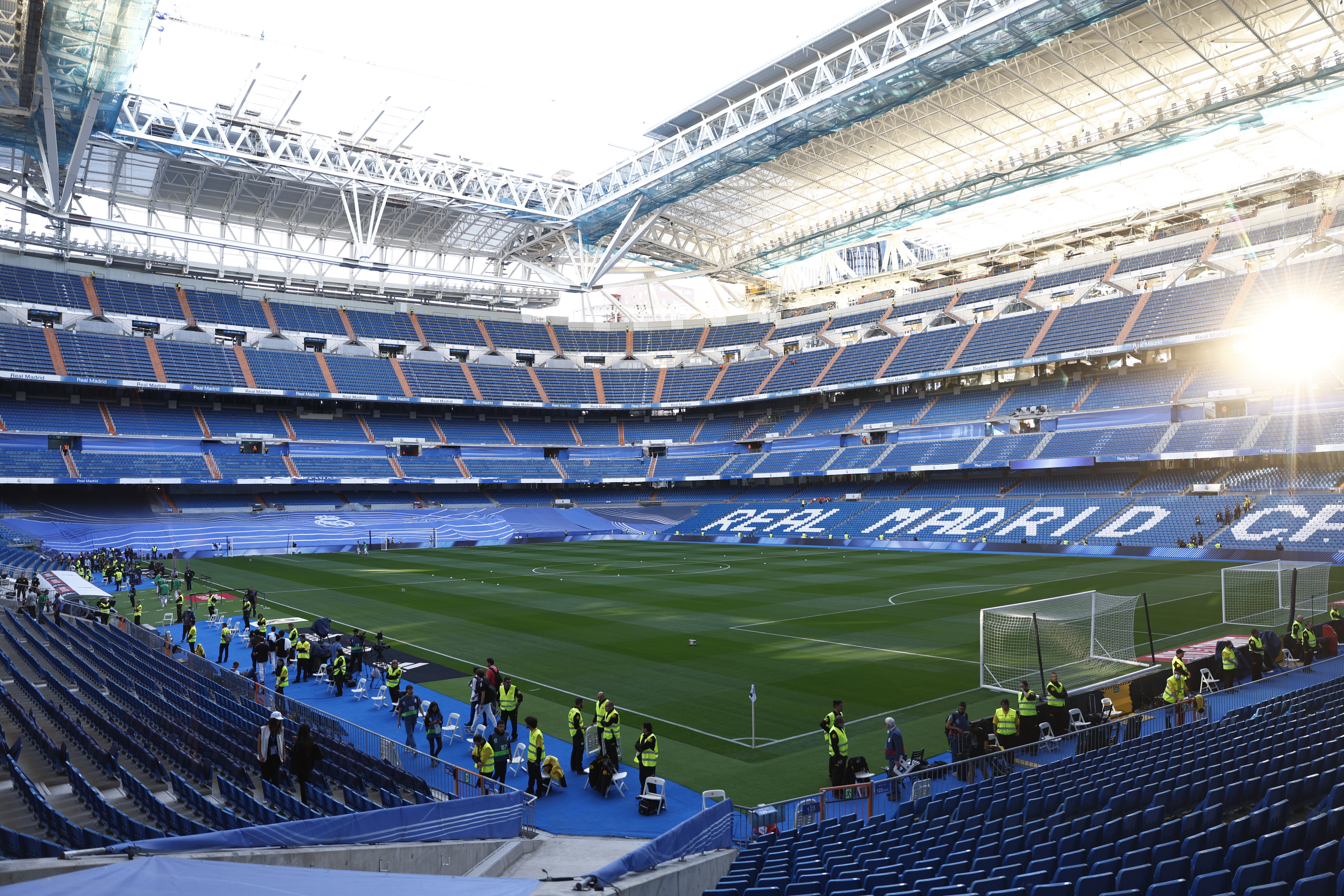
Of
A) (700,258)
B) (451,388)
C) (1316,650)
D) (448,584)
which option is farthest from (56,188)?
(1316,650)

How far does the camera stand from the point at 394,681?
17531 millimetres

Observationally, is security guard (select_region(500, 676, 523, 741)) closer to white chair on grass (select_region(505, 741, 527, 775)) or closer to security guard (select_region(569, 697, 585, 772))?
white chair on grass (select_region(505, 741, 527, 775))

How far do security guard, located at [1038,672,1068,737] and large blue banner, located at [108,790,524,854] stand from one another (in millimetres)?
8828

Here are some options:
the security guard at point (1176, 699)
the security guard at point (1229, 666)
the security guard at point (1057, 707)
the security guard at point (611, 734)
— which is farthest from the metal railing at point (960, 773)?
the security guard at point (611, 734)

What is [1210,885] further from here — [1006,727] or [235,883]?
[1006,727]

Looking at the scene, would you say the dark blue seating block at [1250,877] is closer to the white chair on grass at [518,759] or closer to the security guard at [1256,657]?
the white chair on grass at [518,759]

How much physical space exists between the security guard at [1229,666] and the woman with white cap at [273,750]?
1739cm

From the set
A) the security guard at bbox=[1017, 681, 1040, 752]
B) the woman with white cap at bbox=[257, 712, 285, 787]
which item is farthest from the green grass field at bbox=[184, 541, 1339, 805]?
the woman with white cap at bbox=[257, 712, 285, 787]

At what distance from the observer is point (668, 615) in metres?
28.5

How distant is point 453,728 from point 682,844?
8.44m

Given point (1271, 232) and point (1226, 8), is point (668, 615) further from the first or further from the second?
point (1271, 232)

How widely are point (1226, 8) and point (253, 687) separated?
140 feet

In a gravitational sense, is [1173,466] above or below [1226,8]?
below

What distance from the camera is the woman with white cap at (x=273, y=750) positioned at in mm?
10328
